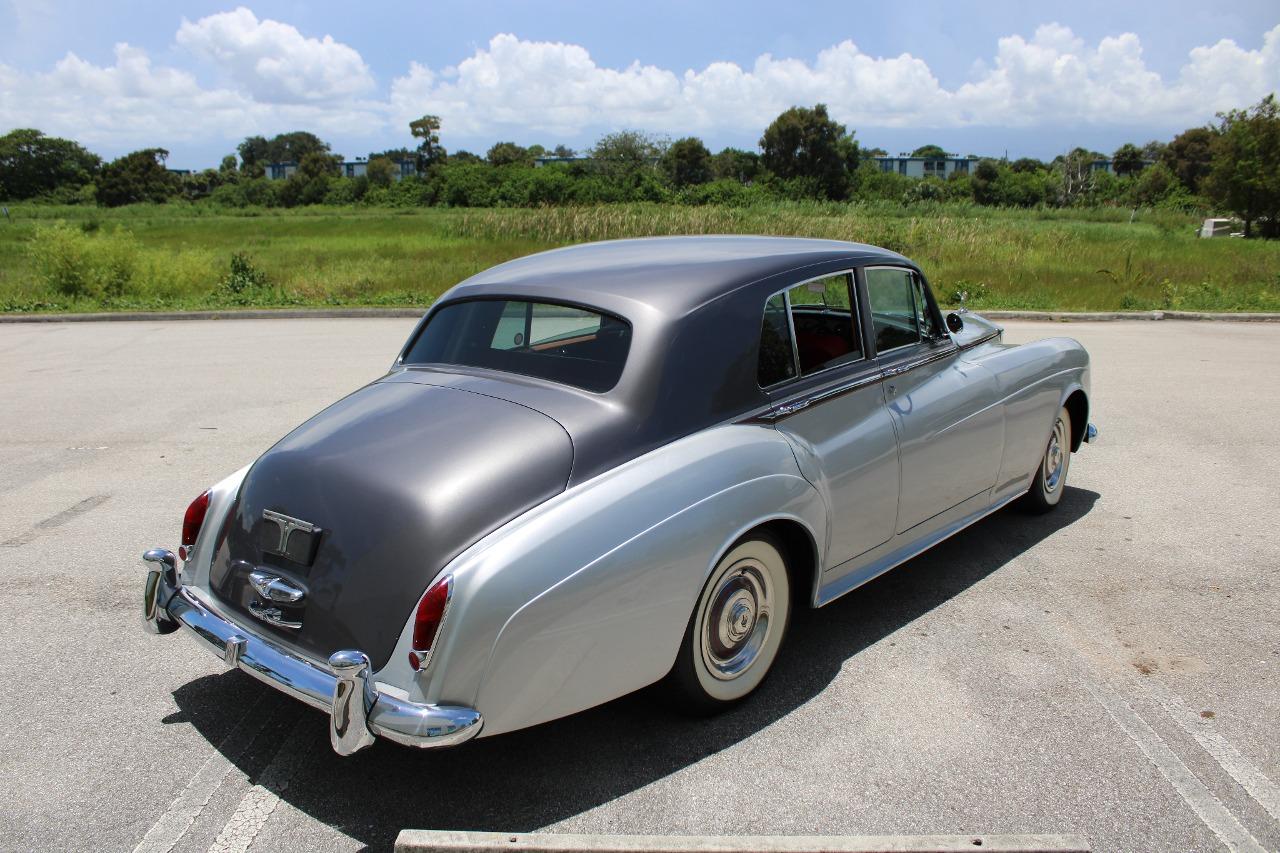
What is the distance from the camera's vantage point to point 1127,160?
367 feet

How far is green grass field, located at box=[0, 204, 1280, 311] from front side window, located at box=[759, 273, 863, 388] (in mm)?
12654

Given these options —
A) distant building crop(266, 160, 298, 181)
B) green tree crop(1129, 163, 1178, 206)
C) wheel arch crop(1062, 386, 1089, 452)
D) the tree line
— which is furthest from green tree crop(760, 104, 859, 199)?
distant building crop(266, 160, 298, 181)

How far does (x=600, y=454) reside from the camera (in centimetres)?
301

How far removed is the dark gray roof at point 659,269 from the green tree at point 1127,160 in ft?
402

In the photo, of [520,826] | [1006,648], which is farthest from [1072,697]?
[520,826]

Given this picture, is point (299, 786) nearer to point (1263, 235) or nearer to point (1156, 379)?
point (1156, 379)

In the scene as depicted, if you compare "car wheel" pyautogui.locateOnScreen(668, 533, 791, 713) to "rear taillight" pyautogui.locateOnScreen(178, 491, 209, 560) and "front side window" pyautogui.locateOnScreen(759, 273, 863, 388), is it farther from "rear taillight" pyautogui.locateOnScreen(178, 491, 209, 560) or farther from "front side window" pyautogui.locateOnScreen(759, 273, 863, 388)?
"rear taillight" pyautogui.locateOnScreen(178, 491, 209, 560)

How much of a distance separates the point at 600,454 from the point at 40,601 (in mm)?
3134

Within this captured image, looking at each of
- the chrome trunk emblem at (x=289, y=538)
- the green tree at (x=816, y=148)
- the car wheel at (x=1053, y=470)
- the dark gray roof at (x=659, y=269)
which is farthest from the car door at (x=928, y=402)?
the green tree at (x=816, y=148)

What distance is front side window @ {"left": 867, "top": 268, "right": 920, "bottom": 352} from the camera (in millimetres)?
4172

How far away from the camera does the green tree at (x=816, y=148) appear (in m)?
78.0

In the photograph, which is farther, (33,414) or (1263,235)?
(1263,235)

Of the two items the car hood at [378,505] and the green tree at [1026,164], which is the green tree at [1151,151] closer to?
the green tree at [1026,164]

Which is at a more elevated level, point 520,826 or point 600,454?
point 600,454
